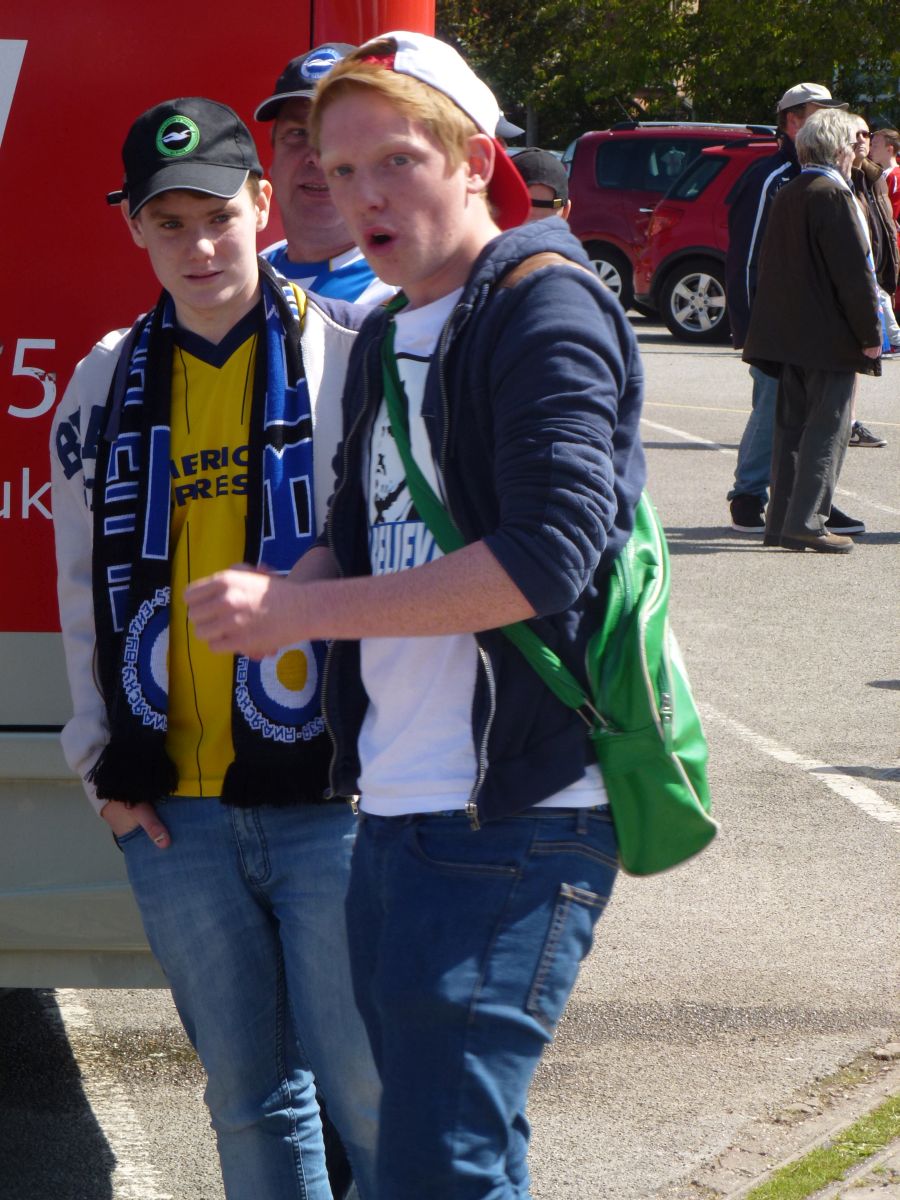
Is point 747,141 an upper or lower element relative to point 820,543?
upper

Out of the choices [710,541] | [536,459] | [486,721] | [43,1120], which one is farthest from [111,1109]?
[710,541]

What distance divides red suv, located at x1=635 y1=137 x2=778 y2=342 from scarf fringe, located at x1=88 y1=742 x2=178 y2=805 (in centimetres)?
1668

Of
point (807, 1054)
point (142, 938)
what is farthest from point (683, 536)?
point (142, 938)

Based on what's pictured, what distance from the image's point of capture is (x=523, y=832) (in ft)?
6.37

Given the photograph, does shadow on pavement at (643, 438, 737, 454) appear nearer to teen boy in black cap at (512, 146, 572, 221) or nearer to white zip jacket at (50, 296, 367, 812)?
teen boy in black cap at (512, 146, 572, 221)

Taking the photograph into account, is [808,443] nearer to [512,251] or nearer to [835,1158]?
[835,1158]

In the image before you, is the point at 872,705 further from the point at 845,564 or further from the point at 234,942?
the point at 234,942

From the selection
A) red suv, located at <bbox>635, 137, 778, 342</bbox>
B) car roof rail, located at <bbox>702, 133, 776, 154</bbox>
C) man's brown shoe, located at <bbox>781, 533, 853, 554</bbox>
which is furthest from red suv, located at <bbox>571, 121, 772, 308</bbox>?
man's brown shoe, located at <bbox>781, 533, 853, 554</bbox>

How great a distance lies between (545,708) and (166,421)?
2.53 feet

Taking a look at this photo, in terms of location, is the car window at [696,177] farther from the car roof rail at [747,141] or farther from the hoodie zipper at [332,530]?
the hoodie zipper at [332,530]

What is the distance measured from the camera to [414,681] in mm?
2000

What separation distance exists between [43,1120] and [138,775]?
1.47 m

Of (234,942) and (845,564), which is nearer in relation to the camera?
(234,942)

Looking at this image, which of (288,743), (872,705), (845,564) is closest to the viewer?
(288,743)
